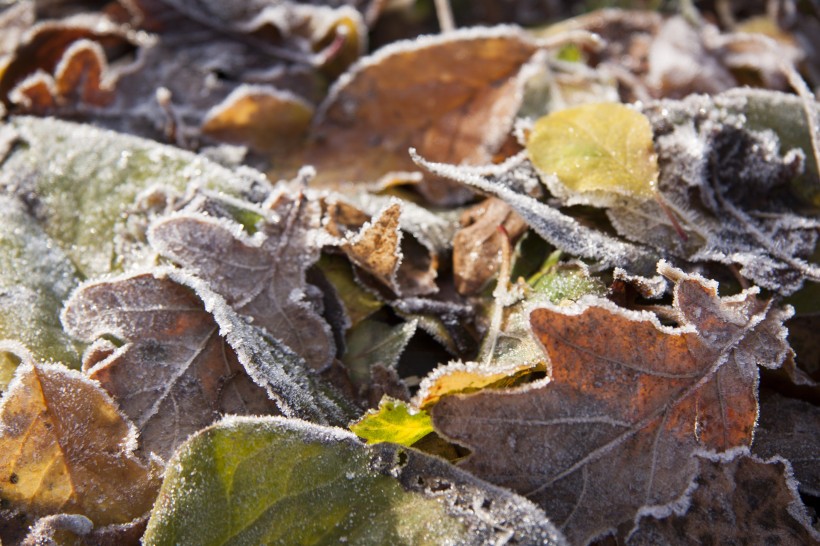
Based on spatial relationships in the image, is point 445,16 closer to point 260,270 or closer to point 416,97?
point 416,97

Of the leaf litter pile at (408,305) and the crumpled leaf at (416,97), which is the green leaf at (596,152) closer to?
the leaf litter pile at (408,305)

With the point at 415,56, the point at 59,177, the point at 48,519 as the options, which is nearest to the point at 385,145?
the point at 415,56

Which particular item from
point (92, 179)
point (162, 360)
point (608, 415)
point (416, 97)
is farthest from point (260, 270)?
point (416, 97)

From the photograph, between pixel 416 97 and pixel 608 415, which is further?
pixel 416 97

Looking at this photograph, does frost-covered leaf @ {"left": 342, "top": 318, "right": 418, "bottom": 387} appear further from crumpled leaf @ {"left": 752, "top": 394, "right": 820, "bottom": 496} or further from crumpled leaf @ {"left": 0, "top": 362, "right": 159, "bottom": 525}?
crumpled leaf @ {"left": 752, "top": 394, "right": 820, "bottom": 496}

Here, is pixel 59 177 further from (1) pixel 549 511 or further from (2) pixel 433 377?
(1) pixel 549 511

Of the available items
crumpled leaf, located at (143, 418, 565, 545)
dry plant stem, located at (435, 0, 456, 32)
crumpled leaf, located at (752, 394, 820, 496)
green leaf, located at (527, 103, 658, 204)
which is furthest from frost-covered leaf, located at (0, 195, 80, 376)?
dry plant stem, located at (435, 0, 456, 32)
